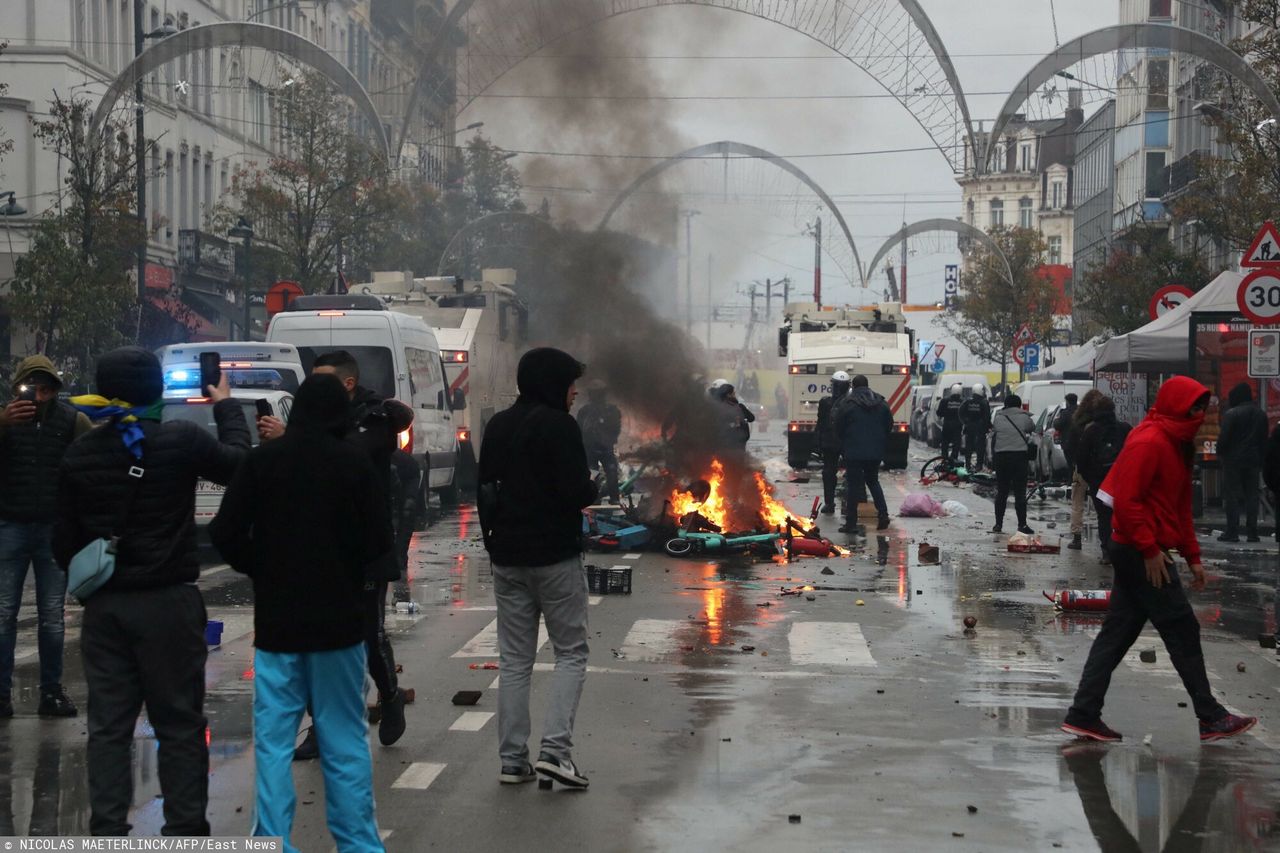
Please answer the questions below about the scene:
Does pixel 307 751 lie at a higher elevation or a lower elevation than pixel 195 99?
lower

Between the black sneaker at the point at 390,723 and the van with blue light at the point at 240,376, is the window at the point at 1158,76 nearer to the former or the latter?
the van with blue light at the point at 240,376

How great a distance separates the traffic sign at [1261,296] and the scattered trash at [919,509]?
8040 mm

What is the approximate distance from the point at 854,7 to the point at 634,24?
12321mm

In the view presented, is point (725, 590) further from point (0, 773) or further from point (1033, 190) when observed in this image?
point (1033, 190)

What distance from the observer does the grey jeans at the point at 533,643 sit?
7344 millimetres

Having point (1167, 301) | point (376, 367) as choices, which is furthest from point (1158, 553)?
point (1167, 301)

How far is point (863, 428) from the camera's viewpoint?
830 inches

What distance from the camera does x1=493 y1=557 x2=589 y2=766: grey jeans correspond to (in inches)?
289

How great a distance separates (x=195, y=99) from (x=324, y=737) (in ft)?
167

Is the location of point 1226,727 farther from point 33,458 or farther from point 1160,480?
point 33,458

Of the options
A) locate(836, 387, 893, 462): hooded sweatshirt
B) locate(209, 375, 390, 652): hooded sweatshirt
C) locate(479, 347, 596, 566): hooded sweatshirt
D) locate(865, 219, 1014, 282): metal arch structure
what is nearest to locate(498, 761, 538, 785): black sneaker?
locate(479, 347, 596, 566): hooded sweatshirt

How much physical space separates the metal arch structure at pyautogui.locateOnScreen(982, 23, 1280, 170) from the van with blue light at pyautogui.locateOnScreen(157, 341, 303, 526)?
→ 51.5ft

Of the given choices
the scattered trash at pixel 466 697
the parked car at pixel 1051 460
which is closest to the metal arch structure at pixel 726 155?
the parked car at pixel 1051 460

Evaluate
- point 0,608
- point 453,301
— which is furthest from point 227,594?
point 453,301
